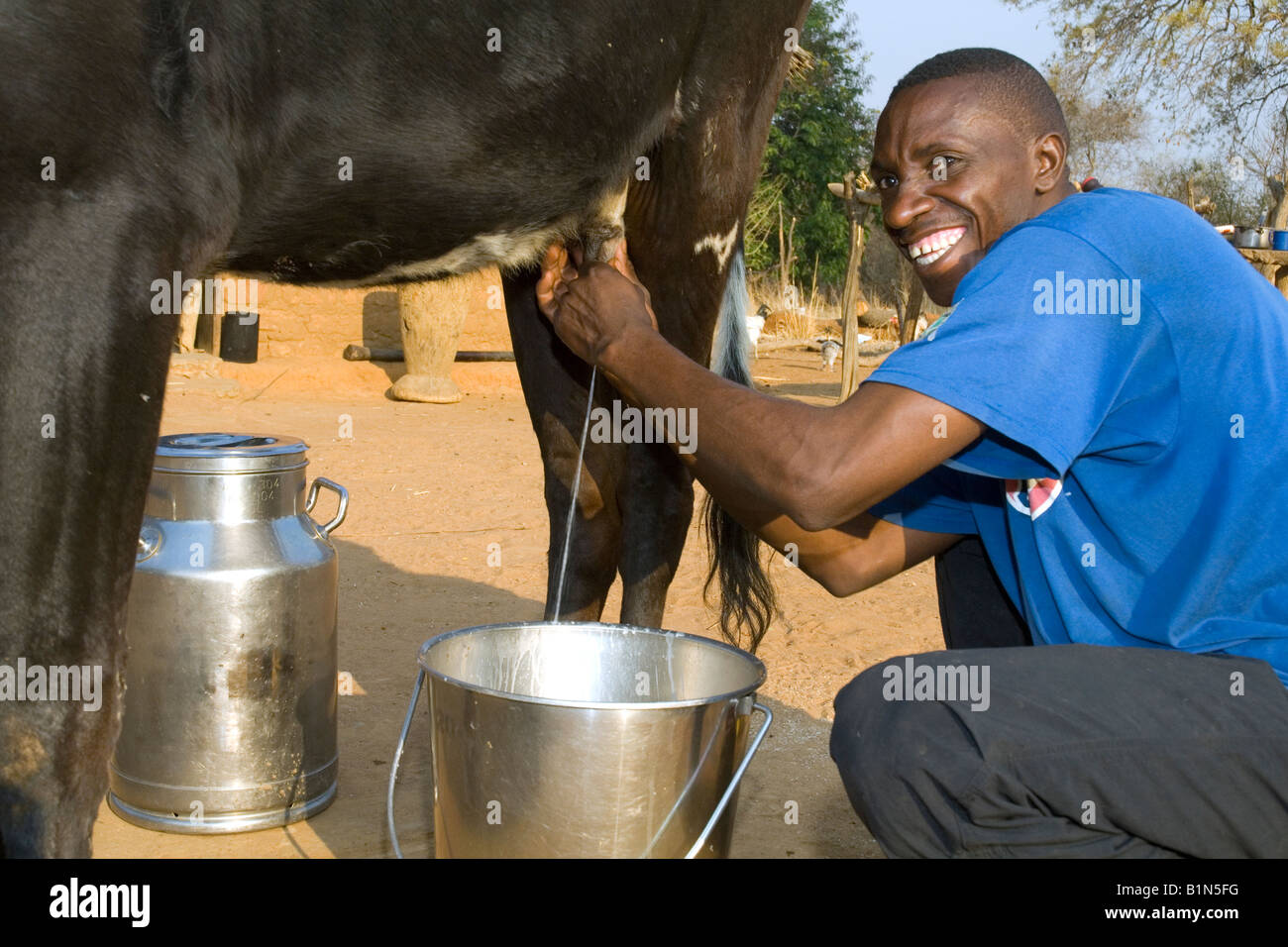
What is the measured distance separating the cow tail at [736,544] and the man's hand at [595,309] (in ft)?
2.74

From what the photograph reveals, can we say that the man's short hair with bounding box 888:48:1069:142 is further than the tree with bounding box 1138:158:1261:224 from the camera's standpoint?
No

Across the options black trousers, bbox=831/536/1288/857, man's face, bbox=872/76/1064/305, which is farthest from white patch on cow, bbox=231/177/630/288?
black trousers, bbox=831/536/1288/857

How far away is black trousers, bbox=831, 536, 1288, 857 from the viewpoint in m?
1.59

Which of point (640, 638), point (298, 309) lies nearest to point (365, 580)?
point (640, 638)

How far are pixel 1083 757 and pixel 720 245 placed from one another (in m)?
1.70

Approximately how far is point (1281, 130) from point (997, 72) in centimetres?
1835

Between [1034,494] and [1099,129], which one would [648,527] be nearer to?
[1034,494]

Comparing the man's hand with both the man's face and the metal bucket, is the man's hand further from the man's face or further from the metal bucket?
the metal bucket

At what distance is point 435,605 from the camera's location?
13.7ft

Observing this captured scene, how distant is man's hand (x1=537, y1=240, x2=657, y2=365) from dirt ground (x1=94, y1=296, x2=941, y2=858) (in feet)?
3.65

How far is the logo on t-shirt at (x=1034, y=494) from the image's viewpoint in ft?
5.80

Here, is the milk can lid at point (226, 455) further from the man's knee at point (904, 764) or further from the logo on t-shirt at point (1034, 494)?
the logo on t-shirt at point (1034, 494)

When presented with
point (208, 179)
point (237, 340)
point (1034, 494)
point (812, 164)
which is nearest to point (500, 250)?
point (208, 179)

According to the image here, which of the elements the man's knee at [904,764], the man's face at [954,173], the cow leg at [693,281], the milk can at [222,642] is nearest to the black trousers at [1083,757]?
the man's knee at [904,764]
